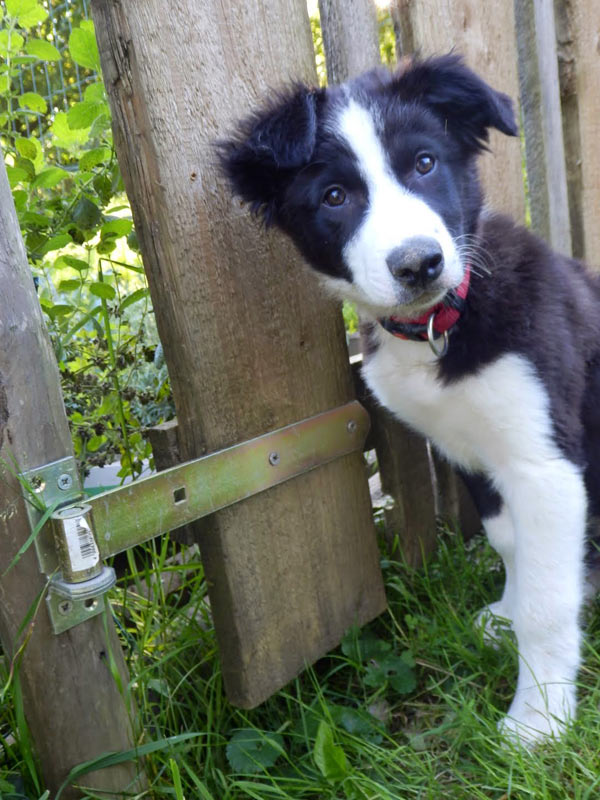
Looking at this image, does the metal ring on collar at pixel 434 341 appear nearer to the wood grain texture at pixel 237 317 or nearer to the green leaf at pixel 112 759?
the wood grain texture at pixel 237 317

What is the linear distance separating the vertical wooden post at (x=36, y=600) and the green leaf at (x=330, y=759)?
41cm

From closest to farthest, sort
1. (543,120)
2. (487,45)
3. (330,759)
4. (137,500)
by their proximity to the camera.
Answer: (137,500) → (330,759) → (487,45) → (543,120)

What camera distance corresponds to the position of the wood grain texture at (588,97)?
2781 millimetres

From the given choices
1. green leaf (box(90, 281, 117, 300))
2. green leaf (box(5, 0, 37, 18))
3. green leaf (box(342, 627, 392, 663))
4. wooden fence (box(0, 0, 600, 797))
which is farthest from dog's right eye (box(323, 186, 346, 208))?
green leaf (box(342, 627, 392, 663))

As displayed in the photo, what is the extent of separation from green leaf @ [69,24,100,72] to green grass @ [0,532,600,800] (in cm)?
118

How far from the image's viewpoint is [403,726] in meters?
1.98

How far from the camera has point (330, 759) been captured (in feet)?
5.50

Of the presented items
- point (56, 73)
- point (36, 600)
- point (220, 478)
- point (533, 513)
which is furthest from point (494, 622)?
point (56, 73)

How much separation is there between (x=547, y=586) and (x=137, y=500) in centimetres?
98

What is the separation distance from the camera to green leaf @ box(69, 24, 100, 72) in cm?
Result: 176

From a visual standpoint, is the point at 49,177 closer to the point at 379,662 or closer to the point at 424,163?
the point at 424,163

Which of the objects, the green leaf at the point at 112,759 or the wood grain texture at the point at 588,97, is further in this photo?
the wood grain texture at the point at 588,97

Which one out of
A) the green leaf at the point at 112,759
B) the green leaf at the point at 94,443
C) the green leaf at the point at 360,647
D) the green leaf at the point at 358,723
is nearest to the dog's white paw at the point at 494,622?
the green leaf at the point at 360,647

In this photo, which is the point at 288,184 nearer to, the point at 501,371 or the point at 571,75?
the point at 501,371
